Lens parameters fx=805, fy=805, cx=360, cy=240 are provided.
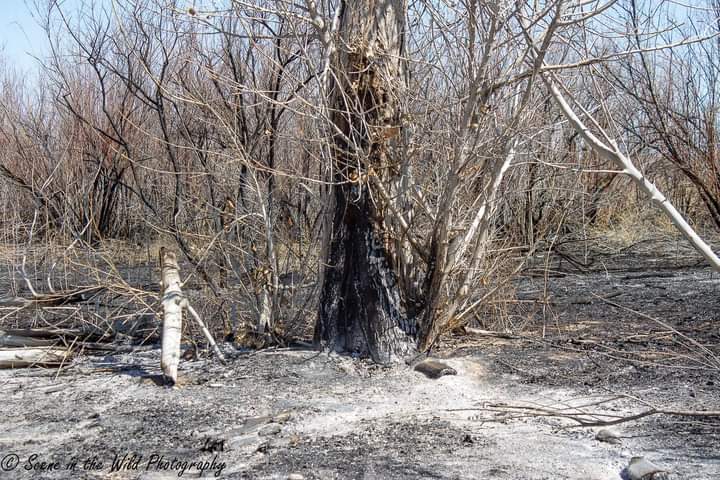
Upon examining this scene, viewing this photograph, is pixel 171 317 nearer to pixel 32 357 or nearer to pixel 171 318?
pixel 171 318

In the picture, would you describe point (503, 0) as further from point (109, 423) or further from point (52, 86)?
point (52, 86)

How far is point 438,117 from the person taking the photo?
5191 mm

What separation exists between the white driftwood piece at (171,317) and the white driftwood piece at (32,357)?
0.94 meters

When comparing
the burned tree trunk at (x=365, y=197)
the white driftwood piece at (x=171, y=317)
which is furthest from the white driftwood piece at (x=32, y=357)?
the burned tree trunk at (x=365, y=197)

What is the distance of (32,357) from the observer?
5.59 meters

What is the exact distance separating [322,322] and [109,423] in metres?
1.68

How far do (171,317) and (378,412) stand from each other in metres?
1.52

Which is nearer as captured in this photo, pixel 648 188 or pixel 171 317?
pixel 648 188

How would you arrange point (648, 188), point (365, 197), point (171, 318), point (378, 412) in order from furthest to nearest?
point (365, 197) → point (171, 318) → point (378, 412) → point (648, 188)

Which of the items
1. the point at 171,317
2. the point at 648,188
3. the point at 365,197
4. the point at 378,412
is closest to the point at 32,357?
the point at 171,317

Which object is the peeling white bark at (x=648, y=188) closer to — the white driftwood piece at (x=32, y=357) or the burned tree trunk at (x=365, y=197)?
the burned tree trunk at (x=365, y=197)

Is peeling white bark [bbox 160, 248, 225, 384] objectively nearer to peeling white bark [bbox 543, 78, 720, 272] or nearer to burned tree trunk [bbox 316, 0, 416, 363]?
burned tree trunk [bbox 316, 0, 416, 363]

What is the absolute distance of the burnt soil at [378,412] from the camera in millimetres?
3557

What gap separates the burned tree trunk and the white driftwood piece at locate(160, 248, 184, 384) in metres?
0.99
